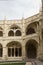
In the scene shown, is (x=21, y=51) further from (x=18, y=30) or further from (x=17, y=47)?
(x=18, y=30)

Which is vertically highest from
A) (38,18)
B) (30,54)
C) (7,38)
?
(38,18)

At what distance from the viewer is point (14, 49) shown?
50312 mm

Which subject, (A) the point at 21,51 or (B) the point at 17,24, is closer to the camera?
(A) the point at 21,51

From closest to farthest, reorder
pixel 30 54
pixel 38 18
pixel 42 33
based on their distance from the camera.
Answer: pixel 42 33
pixel 38 18
pixel 30 54

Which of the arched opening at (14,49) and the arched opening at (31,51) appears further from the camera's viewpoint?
the arched opening at (31,51)

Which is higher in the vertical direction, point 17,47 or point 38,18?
point 38,18

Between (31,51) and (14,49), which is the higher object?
(14,49)

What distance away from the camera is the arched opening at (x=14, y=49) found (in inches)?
1986

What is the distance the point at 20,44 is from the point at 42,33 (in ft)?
34.9

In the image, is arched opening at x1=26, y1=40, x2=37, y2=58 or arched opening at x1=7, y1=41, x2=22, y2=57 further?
arched opening at x1=26, y1=40, x2=37, y2=58

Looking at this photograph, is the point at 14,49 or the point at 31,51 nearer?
the point at 14,49

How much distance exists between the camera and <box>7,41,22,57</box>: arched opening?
50438 mm

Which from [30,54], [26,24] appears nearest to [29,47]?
[30,54]

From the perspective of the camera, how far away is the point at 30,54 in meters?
52.2
